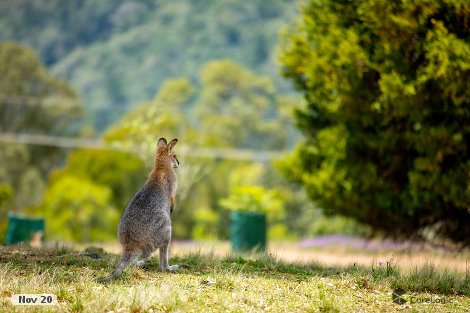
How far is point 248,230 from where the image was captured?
57.1ft

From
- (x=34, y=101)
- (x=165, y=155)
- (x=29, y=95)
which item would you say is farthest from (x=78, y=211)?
(x=165, y=155)

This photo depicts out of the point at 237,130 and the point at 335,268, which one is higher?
the point at 237,130

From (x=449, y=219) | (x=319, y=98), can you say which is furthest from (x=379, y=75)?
(x=449, y=219)

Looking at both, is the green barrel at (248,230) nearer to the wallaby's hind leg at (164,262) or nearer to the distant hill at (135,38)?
the wallaby's hind leg at (164,262)

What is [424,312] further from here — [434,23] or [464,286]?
[434,23]

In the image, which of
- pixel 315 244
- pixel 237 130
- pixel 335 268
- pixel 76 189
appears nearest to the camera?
pixel 335 268

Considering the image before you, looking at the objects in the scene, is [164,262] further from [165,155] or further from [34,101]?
[34,101]

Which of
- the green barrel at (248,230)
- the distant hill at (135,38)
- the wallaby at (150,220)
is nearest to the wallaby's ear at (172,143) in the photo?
the wallaby at (150,220)

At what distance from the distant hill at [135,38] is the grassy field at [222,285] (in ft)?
207

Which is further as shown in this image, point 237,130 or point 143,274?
point 237,130

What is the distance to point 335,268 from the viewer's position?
9477mm

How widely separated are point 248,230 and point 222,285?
9944 millimetres

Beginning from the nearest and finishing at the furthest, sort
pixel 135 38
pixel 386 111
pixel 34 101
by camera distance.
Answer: pixel 386 111 < pixel 34 101 < pixel 135 38

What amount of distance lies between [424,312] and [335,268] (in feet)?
8.25
